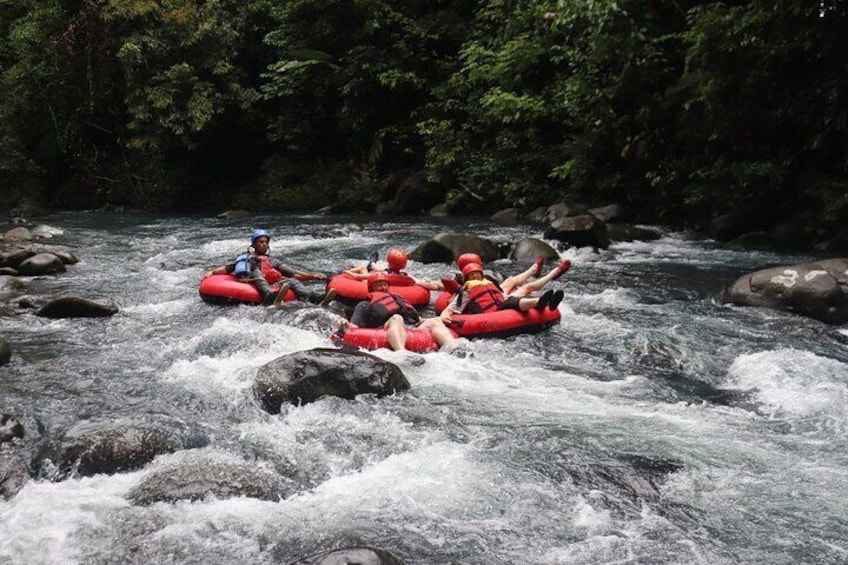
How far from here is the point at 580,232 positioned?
38.7ft

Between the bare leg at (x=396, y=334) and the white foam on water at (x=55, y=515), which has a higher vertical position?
the bare leg at (x=396, y=334)

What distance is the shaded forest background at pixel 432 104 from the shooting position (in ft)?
37.0

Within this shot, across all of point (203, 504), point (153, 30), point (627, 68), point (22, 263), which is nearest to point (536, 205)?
point (627, 68)

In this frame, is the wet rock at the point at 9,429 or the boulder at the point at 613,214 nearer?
the wet rock at the point at 9,429

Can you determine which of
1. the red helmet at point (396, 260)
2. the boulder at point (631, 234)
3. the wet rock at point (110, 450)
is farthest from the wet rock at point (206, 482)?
the boulder at point (631, 234)

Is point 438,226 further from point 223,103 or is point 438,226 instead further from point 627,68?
point 223,103

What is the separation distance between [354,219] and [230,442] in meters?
12.9

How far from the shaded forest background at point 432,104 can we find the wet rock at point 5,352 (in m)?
8.67

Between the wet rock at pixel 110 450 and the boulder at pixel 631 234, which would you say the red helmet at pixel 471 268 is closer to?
the wet rock at pixel 110 450

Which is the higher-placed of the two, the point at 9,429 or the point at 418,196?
the point at 418,196

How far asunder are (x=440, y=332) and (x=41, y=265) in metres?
6.75

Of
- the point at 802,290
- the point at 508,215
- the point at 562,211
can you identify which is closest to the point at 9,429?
the point at 802,290

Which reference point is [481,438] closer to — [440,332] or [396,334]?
[396,334]

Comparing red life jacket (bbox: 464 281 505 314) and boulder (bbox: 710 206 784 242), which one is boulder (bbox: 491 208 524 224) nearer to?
boulder (bbox: 710 206 784 242)
